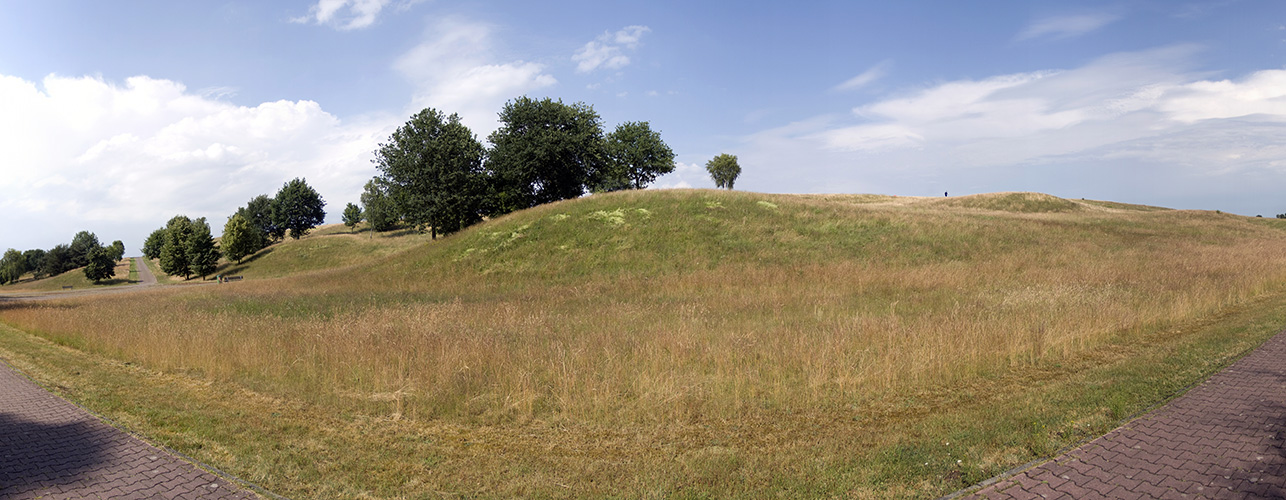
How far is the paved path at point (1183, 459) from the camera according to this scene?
16.2 ft

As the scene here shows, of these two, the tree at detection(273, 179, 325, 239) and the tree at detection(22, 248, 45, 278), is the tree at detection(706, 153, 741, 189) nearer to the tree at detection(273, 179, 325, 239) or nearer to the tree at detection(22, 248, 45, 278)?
the tree at detection(273, 179, 325, 239)

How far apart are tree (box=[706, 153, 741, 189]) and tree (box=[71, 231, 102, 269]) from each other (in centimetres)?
10393

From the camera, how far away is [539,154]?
53219 millimetres

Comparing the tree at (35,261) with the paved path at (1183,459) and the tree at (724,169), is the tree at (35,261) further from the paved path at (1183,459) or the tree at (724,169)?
the paved path at (1183,459)

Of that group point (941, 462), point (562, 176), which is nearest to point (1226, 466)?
point (941, 462)

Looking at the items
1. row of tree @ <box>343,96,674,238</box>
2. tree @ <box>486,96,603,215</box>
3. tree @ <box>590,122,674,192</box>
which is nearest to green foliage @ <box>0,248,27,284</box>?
row of tree @ <box>343,96,674,238</box>

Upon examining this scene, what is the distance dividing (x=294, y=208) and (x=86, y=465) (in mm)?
107394

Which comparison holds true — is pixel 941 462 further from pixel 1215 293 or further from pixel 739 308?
pixel 1215 293

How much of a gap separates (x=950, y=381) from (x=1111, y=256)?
2328 cm

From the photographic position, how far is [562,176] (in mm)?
56906

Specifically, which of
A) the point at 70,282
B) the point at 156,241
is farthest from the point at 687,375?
the point at 156,241

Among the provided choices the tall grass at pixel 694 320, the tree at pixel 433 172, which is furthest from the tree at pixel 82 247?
the tall grass at pixel 694 320

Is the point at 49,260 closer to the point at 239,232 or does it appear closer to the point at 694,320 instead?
the point at 239,232

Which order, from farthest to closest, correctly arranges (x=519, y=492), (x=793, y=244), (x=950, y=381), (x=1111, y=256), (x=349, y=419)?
(x=793, y=244) < (x=1111, y=256) < (x=950, y=381) < (x=349, y=419) < (x=519, y=492)
